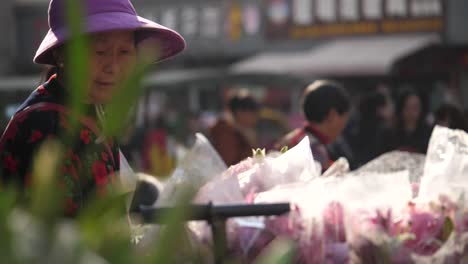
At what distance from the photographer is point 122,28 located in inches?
90.0

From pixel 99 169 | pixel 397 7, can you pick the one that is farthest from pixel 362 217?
pixel 397 7

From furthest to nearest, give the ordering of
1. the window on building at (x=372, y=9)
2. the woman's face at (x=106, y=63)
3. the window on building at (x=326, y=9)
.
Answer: the window on building at (x=326, y=9)
the window on building at (x=372, y=9)
the woman's face at (x=106, y=63)

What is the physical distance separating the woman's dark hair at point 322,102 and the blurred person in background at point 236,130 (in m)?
0.91

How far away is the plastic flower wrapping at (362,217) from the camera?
1.94 meters

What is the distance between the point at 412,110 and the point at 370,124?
1.14 metres

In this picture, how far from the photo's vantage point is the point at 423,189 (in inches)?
84.7

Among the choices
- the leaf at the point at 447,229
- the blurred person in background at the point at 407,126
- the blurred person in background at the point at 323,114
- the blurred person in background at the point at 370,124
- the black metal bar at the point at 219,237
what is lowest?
the blurred person in background at the point at 370,124

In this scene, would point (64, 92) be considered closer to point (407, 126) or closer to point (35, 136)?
point (35, 136)

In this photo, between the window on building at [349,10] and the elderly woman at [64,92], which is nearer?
the elderly woman at [64,92]

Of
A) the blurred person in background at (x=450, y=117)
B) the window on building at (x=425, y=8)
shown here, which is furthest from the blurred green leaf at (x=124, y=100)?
the window on building at (x=425, y=8)

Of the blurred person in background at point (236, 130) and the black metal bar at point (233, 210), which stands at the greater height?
the black metal bar at point (233, 210)

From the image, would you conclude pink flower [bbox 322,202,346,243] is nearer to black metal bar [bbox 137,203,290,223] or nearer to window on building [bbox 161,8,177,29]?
black metal bar [bbox 137,203,290,223]

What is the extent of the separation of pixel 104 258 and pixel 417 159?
1.65 meters

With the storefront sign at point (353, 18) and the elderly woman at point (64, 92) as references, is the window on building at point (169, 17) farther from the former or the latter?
the elderly woman at point (64, 92)
